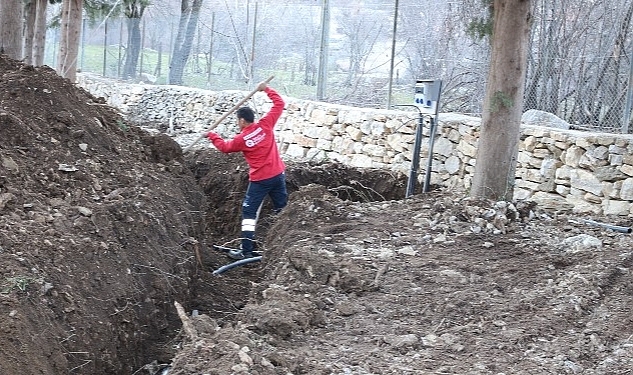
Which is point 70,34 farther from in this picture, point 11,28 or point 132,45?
point 132,45

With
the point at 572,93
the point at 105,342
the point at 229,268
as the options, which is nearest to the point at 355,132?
the point at 572,93

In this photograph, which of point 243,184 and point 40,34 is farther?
point 40,34

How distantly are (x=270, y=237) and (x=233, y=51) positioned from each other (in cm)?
908

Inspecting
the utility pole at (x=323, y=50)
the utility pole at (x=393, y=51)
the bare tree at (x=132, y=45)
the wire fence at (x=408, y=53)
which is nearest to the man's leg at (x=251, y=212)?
the utility pole at (x=393, y=51)

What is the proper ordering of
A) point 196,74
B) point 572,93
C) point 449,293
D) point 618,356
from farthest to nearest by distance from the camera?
1. point 196,74
2. point 572,93
3. point 449,293
4. point 618,356

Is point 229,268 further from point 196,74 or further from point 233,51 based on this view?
point 196,74

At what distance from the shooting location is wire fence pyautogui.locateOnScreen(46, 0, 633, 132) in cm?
1052

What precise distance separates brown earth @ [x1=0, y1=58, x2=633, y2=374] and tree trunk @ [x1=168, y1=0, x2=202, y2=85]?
354 inches

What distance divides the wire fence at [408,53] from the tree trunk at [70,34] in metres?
2.22

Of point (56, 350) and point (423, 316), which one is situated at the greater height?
point (423, 316)

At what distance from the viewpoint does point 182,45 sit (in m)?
Answer: 18.0

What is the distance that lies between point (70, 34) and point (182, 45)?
7.59m

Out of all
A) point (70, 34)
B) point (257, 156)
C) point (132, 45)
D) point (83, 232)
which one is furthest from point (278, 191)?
point (132, 45)

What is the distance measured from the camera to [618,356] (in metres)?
4.50
